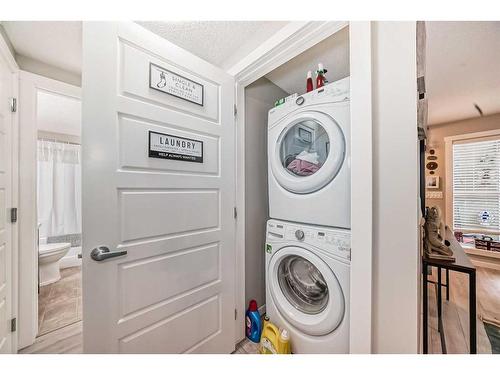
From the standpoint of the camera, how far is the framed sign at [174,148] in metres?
0.94

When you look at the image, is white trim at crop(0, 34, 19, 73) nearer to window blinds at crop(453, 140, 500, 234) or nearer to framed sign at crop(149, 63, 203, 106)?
framed sign at crop(149, 63, 203, 106)

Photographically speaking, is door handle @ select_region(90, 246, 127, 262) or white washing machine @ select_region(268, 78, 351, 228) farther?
white washing machine @ select_region(268, 78, 351, 228)

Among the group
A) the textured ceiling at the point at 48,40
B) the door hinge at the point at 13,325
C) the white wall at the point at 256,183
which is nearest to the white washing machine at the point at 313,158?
the white wall at the point at 256,183

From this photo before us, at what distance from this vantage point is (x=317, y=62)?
4.58 ft

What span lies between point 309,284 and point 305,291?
0.06 m

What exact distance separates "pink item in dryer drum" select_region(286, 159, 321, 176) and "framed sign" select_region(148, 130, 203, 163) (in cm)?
57

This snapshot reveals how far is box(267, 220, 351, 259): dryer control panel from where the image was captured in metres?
0.99

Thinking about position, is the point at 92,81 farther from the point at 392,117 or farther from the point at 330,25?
the point at 392,117

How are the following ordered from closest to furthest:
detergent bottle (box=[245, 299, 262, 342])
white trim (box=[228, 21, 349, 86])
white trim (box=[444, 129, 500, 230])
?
white trim (box=[228, 21, 349, 86]) < detergent bottle (box=[245, 299, 262, 342]) < white trim (box=[444, 129, 500, 230])

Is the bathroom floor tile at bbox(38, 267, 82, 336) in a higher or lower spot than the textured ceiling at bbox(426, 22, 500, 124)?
lower

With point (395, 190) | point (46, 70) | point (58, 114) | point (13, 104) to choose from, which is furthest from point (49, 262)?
point (395, 190)

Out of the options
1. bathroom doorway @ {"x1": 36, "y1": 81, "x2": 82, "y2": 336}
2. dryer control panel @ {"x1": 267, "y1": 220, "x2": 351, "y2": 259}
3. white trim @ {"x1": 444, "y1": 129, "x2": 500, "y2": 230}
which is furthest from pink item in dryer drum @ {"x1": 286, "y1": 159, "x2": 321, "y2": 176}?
white trim @ {"x1": 444, "y1": 129, "x2": 500, "y2": 230}

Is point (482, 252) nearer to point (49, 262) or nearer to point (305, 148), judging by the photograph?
point (305, 148)
